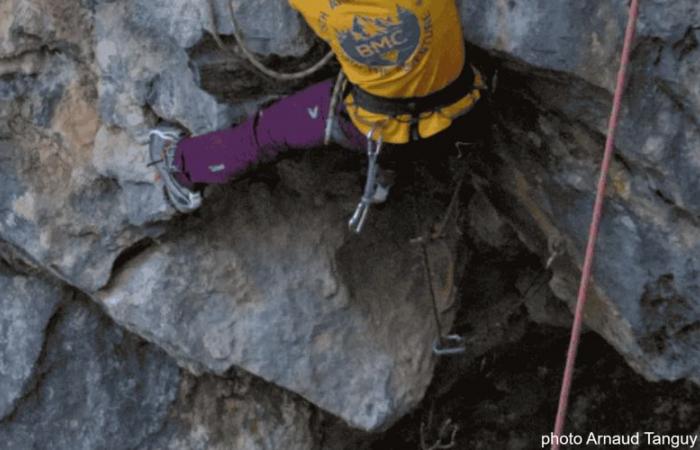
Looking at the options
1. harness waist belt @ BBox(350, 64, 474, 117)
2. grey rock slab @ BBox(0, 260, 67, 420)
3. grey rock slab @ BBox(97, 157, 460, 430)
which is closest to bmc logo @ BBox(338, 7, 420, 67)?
harness waist belt @ BBox(350, 64, 474, 117)

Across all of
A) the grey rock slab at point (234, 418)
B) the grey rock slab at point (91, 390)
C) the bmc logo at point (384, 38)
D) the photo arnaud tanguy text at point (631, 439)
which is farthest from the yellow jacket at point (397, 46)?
the photo arnaud tanguy text at point (631, 439)

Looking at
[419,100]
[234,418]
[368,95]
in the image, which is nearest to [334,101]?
[368,95]

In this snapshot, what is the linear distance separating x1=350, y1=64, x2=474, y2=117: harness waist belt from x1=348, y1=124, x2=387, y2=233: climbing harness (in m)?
0.05

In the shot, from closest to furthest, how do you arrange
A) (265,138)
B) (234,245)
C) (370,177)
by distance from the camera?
(370,177) < (265,138) < (234,245)

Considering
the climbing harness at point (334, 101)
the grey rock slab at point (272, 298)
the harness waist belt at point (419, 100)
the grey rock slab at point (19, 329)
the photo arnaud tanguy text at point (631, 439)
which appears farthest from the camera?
the photo arnaud tanguy text at point (631, 439)

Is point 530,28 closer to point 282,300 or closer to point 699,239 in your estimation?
point 699,239

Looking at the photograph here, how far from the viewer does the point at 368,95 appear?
7.81ft

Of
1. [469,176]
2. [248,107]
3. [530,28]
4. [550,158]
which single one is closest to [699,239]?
[550,158]

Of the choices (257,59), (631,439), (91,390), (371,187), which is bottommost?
(631,439)

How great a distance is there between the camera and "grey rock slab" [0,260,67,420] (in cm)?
328

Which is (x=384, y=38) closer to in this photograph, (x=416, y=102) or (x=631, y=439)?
(x=416, y=102)

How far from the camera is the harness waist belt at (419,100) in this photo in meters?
2.36

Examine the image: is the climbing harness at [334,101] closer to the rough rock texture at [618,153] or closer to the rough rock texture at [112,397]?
the rough rock texture at [618,153]

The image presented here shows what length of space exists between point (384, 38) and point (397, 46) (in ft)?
0.11
